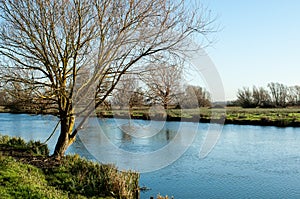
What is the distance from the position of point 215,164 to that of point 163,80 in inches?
229

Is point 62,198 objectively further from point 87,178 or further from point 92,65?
point 92,65

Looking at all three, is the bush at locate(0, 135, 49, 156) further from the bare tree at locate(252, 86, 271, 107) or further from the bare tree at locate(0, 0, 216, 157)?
the bare tree at locate(252, 86, 271, 107)

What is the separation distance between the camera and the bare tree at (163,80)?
7.20 meters

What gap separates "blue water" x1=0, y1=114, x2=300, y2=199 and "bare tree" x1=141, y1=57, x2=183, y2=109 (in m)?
1.51

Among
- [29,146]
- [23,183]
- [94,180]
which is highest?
[29,146]

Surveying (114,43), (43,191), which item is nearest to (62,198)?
(43,191)

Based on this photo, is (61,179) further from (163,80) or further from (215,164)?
(215,164)

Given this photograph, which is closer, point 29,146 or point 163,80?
point 163,80

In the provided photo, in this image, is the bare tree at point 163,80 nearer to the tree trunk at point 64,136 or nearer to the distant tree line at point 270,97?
the tree trunk at point 64,136

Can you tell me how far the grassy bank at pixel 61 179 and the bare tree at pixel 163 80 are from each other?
185cm

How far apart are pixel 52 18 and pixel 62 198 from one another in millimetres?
4173

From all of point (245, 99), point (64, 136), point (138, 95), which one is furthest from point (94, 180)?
point (245, 99)

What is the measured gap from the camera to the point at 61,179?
6801 mm

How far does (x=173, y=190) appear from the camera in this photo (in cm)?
873
